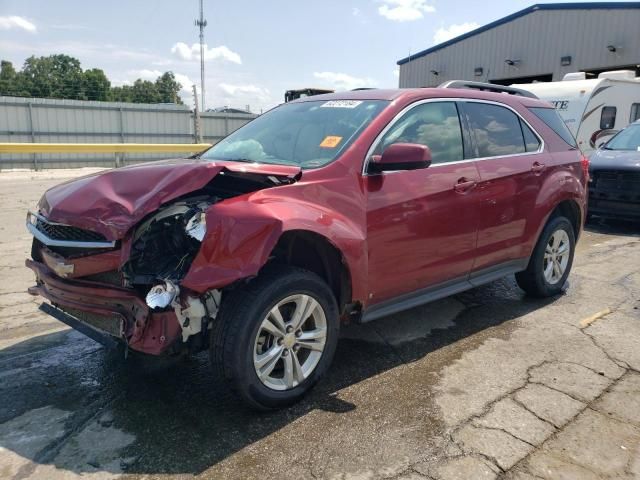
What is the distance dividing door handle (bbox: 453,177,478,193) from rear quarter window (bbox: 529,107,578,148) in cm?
145

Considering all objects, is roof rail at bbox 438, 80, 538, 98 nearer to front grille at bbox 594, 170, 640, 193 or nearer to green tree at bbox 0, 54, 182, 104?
front grille at bbox 594, 170, 640, 193

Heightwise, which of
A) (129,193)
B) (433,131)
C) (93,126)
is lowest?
(129,193)

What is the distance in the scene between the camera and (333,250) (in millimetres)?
3287

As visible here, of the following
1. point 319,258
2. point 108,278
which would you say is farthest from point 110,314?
point 319,258

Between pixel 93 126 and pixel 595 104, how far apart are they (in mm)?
16698

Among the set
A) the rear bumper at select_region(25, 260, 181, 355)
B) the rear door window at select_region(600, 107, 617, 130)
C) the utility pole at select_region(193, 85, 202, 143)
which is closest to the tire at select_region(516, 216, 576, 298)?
the rear bumper at select_region(25, 260, 181, 355)

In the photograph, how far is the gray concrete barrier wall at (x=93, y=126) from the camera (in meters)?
18.3

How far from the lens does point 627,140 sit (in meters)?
9.88

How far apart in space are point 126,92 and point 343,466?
248 feet

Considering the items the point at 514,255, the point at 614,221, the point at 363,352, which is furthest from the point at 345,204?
the point at 614,221

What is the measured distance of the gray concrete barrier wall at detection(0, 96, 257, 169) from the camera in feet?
60.1

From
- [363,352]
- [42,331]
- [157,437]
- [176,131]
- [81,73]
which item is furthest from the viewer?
[81,73]

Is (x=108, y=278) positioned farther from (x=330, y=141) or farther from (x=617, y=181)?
(x=617, y=181)

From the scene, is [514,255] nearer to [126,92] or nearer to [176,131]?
[176,131]
